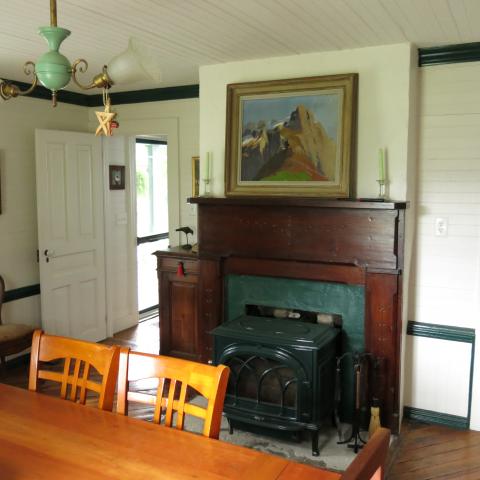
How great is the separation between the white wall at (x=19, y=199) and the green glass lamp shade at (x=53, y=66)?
269 centimetres

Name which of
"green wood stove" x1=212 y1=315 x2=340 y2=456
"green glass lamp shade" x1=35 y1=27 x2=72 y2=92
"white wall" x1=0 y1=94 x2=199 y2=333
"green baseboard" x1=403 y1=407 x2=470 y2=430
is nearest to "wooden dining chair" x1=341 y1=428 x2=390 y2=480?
"green glass lamp shade" x1=35 y1=27 x2=72 y2=92

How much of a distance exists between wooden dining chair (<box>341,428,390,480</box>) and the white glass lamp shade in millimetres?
1302

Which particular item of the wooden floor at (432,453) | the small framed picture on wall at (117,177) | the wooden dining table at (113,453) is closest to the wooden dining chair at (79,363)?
the wooden dining table at (113,453)

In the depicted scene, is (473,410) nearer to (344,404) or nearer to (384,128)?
(344,404)

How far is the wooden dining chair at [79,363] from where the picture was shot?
1919 mm

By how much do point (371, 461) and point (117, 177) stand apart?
4.44 m

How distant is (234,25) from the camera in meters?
2.73

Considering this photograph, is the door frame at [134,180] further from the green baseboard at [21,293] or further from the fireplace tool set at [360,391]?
the fireplace tool set at [360,391]

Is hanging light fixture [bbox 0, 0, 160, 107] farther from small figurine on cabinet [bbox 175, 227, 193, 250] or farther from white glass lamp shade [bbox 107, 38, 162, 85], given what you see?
small figurine on cabinet [bbox 175, 227, 193, 250]

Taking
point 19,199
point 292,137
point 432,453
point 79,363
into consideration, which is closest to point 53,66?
point 79,363

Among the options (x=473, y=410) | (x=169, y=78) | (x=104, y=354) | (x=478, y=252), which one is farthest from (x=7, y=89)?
(x=473, y=410)

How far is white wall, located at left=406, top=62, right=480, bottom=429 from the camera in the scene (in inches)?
126

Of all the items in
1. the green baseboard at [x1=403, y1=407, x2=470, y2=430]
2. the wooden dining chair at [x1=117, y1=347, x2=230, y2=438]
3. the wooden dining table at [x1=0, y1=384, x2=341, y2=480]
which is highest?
the wooden dining chair at [x1=117, y1=347, x2=230, y2=438]

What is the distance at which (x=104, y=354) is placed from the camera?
1.95 meters
